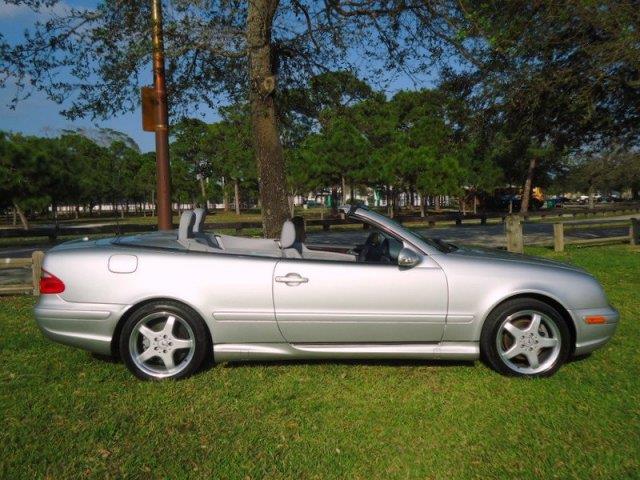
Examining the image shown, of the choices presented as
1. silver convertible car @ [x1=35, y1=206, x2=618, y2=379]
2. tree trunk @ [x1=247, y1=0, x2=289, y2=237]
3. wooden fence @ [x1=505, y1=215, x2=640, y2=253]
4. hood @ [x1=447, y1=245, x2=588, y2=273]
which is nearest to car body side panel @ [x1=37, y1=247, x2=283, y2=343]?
silver convertible car @ [x1=35, y1=206, x2=618, y2=379]

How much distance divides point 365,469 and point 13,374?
307 centimetres

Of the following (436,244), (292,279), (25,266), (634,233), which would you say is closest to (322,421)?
(292,279)

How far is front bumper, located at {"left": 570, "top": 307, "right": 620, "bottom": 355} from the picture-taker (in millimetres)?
3832

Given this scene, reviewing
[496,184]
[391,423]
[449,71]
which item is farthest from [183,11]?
[496,184]

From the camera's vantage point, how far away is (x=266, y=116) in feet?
Answer: 26.6

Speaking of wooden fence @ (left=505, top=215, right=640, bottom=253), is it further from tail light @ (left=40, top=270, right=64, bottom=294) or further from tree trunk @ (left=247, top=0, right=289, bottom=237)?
tail light @ (left=40, top=270, right=64, bottom=294)

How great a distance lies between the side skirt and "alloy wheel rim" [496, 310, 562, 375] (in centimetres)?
25

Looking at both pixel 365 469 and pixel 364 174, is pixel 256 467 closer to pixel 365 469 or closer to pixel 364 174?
pixel 365 469

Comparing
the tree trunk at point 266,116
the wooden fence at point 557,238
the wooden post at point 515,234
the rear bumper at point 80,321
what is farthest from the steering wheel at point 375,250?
the wooden post at point 515,234

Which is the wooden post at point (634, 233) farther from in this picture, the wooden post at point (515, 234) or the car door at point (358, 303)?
the car door at point (358, 303)

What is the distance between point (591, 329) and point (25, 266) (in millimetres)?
7259

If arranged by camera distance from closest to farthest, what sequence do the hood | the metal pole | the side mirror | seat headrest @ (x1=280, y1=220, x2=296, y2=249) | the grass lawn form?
the grass lawn → the side mirror → the hood → seat headrest @ (x1=280, y1=220, x2=296, y2=249) → the metal pole

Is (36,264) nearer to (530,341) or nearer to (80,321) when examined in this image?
(80,321)

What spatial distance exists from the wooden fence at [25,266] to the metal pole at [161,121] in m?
1.93
